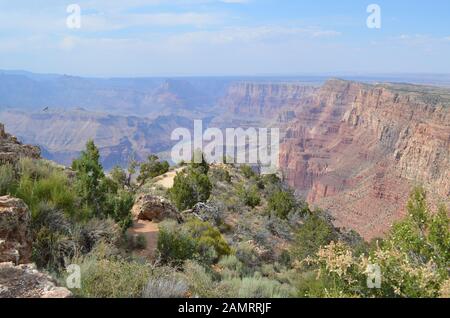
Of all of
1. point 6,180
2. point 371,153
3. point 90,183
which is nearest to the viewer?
point 6,180

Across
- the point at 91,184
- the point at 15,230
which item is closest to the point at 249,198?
the point at 91,184

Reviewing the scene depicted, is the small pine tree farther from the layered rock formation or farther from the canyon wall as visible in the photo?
the canyon wall

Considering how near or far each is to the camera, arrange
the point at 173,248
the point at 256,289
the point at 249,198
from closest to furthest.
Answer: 1. the point at 256,289
2. the point at 173,248
3. the point at 249,198

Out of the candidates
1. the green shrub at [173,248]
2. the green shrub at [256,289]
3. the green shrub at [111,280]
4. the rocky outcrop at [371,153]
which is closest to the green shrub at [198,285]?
the green shrub at [256,289]

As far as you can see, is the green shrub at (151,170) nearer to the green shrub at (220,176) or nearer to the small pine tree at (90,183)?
the green shrub at (220,176)

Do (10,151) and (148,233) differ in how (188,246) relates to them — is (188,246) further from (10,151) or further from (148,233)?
(10,151)

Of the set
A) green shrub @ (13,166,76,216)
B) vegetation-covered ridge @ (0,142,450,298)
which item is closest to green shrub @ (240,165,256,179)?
vegetation-covered ridge @ (0,142,450,298)
